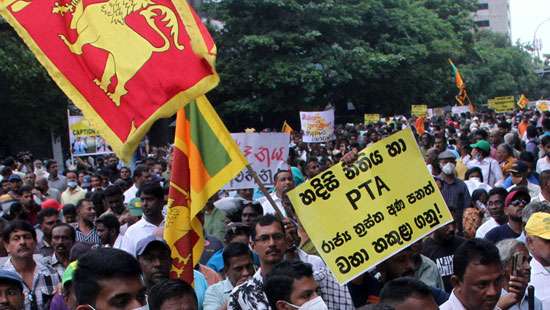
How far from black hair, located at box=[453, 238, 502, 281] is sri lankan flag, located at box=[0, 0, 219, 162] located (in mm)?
1751

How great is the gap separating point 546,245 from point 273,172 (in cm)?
557

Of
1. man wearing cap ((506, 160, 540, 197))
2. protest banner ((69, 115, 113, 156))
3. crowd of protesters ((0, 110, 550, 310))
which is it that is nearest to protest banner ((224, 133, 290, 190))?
crowd of protesters ((0, 110, 550, 310))

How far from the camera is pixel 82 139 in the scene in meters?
18.6

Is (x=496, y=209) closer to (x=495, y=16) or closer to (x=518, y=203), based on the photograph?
(x=518, y=203)

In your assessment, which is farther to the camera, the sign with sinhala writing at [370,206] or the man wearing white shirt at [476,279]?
the sign with sinhala writing at [370,206]

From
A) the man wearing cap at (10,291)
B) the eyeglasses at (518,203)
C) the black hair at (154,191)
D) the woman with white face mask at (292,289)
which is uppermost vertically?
the black hair at (154,191)

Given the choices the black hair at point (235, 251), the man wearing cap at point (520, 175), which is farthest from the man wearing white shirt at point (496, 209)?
the black hair at point (235, 251)

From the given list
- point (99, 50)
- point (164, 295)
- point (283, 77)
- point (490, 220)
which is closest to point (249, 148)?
point (490, 220)

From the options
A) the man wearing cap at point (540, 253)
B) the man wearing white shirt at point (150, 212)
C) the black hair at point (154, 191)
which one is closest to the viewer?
the man wearing cap at point (540, 253)

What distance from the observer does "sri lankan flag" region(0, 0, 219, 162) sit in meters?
5.73

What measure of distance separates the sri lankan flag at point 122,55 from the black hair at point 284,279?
47.7 inches

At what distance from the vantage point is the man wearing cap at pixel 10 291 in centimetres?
511

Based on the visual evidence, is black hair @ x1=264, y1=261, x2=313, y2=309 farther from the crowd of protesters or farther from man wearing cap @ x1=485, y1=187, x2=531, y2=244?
man wearing cap @ x1=485, y1=187, x2=531, y2=244

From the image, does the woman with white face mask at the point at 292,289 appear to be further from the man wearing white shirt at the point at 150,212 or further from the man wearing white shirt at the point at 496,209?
the man wearing white shirt at the point at 496,209
